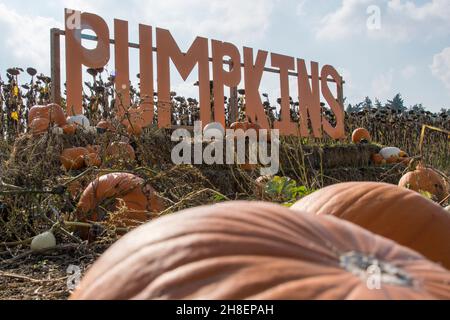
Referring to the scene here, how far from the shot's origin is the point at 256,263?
2.54 ft

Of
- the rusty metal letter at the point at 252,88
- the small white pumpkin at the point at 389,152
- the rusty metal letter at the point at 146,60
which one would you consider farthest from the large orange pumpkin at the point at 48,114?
the small white pumpkin at the point at 389,152

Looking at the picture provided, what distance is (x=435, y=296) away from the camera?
0.76 metres

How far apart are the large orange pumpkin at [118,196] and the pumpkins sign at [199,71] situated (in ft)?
10.1

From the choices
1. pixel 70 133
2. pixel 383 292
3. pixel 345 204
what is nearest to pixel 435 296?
pixel 383 292

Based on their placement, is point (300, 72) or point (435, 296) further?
point (300, 72)

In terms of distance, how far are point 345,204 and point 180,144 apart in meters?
4.05

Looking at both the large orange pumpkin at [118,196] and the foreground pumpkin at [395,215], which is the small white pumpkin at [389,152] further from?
the foreground pumpkin at [395,215]

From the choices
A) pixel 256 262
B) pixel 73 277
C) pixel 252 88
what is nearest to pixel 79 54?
pixel 252 88

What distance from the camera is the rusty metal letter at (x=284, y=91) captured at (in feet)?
31.5

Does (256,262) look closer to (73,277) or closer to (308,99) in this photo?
(73,277)

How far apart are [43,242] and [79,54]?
5.08 metres

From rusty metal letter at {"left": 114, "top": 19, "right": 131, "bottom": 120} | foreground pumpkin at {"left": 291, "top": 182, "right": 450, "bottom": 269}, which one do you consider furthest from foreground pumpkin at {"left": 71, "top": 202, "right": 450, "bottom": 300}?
rusty metal letter at {"left": 114, "top": 19, "right": 131, "bottom": 120}
